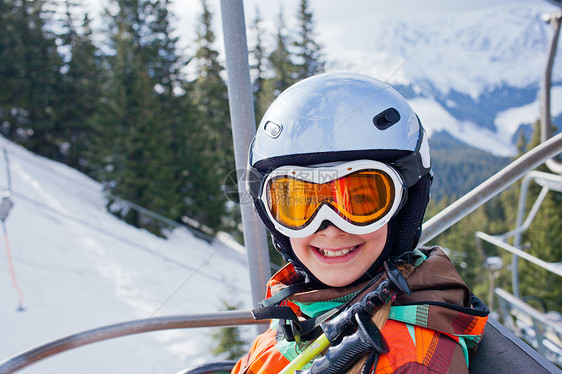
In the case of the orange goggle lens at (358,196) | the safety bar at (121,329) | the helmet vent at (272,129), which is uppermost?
the helmet vent at (272,129)

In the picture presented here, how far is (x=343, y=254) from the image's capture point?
1356 millimetres

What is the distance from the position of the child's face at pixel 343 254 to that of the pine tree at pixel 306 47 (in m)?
19.8

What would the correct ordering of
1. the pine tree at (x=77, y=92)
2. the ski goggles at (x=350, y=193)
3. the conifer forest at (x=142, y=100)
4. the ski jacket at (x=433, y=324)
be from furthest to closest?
the pine tree at (x=77, y=92)
the conifer forest at (x=142, y=100)
the ski goggles at (x=350, y=193)
the ski jacket at (x=433, y=324)

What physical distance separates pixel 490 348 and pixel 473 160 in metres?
10.2

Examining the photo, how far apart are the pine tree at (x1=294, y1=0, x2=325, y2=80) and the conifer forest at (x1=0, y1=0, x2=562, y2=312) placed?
6cm

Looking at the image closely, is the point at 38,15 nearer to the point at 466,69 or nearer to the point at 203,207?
the point at 203,207

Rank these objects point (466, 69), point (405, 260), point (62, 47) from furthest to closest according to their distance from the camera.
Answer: point (466, 69) → point (62, 47) → point (405, 260)

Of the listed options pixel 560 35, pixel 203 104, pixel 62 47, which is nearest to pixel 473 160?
pixel 560 35

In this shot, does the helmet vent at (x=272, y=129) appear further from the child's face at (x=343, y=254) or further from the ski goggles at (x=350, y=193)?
the child's face at (x=343, y=254)

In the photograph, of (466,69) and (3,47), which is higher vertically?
(3,47)

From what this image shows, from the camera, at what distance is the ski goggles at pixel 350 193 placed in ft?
4.06

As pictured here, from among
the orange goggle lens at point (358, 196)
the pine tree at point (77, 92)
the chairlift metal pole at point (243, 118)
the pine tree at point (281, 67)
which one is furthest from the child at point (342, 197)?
the pine tree at point (77, 92)

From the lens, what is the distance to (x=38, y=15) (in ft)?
75.1

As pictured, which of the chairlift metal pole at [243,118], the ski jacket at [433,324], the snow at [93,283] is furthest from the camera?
the snow at [93,283]
